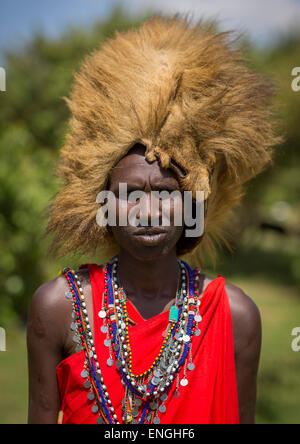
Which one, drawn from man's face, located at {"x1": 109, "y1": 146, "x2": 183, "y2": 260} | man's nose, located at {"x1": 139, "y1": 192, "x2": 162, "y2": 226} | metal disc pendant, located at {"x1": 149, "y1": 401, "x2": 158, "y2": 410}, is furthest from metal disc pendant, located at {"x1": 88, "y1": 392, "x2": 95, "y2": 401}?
man's nose, located at {"x1": 139, "y1": 192, "x2": 162, "y2": 226}

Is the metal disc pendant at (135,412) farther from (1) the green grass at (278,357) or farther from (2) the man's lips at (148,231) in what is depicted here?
(1) the green grass at (278,357)

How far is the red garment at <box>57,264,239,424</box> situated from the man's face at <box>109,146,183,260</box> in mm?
329

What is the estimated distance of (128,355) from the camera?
2029mm

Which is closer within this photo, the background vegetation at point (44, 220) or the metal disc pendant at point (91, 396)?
the metal disc pendant at point (91, 396)

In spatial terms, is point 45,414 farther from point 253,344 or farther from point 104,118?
point 104,118

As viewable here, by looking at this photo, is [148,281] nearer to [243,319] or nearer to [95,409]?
[243,319]

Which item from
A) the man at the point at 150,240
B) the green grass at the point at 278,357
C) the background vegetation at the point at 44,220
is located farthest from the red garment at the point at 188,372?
the green grass at the point at 278,357

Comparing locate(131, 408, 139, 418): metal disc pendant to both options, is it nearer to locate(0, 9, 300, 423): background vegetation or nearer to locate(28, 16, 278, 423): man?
locate(28, 16, 278, 423): man

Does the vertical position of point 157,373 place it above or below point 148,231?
below

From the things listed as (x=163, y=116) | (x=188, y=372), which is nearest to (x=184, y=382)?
(x=188, y=372)

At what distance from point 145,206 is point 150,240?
0.14 metres

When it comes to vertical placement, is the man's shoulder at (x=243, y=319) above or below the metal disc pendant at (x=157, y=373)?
above

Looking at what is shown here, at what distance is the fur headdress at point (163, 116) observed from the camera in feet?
6.33

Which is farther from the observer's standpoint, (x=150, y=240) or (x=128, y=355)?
(x=128, y=355)
